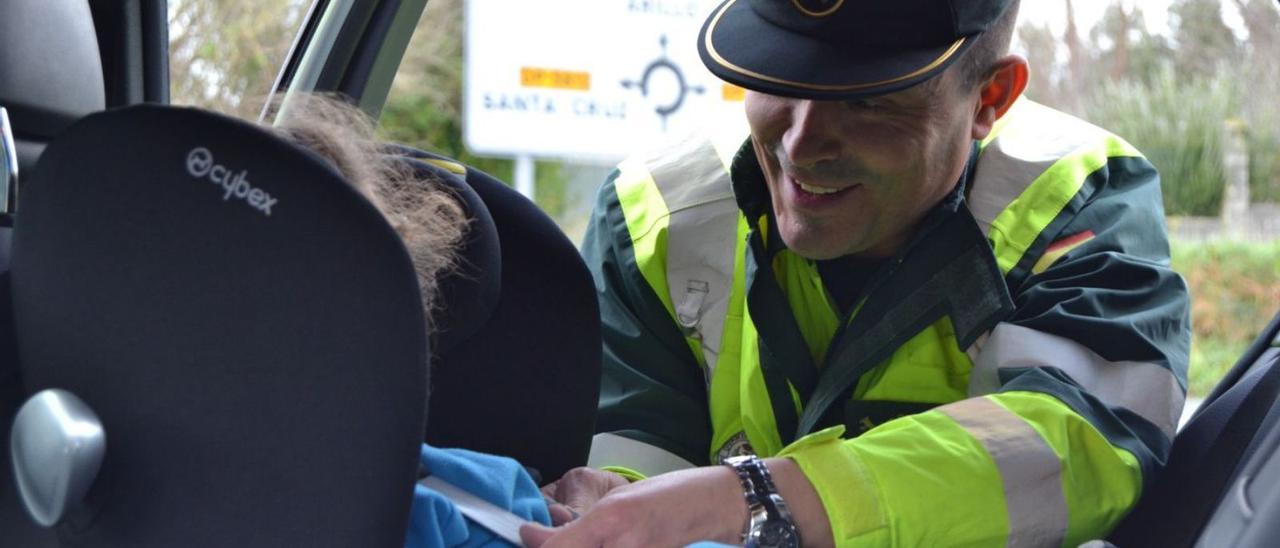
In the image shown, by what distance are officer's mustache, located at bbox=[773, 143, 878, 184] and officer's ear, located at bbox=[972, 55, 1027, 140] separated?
22 centimetres

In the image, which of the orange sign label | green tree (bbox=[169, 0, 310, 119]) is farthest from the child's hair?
the orange sign label

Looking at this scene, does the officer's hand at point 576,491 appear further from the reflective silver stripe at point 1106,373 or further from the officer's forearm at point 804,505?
the reflective silver stripe at point 1106,373

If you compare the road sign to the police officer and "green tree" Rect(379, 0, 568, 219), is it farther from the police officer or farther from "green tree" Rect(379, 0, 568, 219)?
the police officer

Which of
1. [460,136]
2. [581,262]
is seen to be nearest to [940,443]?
[581,262]

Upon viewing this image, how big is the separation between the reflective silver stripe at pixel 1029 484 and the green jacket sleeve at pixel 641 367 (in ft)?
1.73

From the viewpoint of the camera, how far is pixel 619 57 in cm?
745

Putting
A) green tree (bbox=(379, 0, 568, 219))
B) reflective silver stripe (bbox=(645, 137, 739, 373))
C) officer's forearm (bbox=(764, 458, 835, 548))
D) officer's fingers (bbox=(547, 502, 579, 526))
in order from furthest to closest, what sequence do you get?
green tree (bbox=(379, 0, 568, 219)) < reflective silver stripe (bbox=(645, 137, 739, 373)) < officer's forearm (bbox=(764, 458, 835, 548)) < officer's fingers (bbox=(547, 502, 579, 526))

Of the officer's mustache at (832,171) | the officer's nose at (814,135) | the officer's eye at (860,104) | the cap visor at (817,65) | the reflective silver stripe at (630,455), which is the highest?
the cap visor at (817,65)

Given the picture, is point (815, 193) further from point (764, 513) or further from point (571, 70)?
point (571, 70)

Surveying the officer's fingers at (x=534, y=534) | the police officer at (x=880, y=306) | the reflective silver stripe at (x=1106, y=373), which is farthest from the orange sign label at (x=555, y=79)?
the officer's fingers at (x=534, y=534)

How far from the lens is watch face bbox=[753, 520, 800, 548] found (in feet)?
4.99

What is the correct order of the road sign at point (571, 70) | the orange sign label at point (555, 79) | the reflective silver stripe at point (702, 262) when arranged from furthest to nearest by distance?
the orange sign label at point (555, 79)
the road sign at point (571, 70)
the reflective silver stripe at point (702, 262)

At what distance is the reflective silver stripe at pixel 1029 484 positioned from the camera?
5.28ft

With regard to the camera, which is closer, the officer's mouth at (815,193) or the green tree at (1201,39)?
the officer's mouth at (815,193)
